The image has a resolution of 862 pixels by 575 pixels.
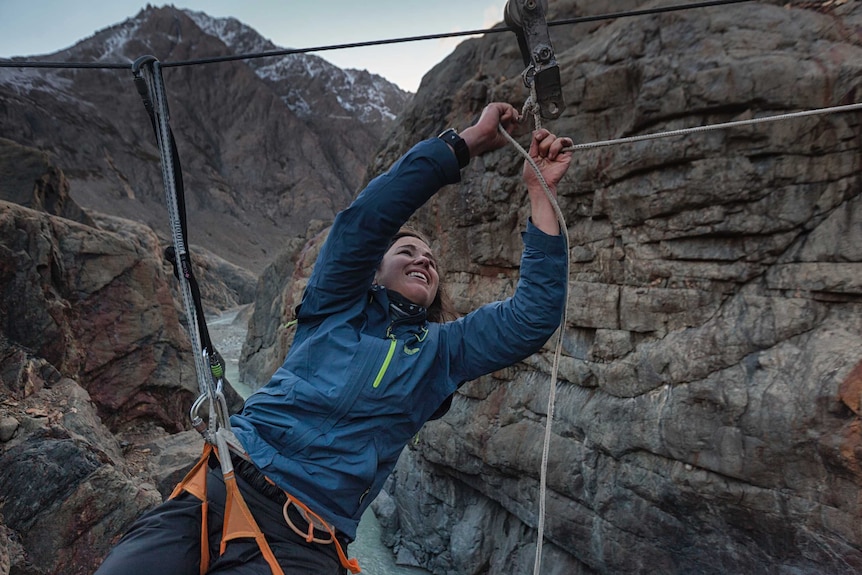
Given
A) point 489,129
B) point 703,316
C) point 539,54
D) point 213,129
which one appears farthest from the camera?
point 213,129

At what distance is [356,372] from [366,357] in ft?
0.20

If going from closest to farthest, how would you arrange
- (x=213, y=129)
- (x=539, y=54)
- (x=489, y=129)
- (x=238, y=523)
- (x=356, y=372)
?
1. (x=238, y=523)
2. (x=356, y=372)
3. (x=489, y=129)
4. (x=539, y=54)
5. (x=213, y=129)

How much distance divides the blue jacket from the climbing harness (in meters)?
0.07

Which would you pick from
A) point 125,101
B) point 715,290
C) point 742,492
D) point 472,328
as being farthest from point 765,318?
point 125,101

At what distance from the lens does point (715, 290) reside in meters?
4.29

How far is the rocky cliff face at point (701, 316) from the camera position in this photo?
3668 mm

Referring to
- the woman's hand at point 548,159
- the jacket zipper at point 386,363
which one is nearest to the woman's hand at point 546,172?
the woman's hand at point 548,159

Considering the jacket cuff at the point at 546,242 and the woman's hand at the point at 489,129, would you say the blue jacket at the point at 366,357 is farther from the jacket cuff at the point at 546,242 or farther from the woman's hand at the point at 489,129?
the woman's hand at the point at 489,129

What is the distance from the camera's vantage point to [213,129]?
55094mm

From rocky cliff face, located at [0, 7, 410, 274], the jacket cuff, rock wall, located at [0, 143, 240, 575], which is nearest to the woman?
the jacket cuff

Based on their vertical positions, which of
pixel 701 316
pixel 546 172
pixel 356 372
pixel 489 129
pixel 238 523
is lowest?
pixel 238 523

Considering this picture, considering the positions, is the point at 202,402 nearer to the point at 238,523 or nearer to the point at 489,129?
the point at 238,523

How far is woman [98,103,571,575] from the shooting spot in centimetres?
143

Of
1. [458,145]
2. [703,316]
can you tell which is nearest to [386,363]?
[458,145]
